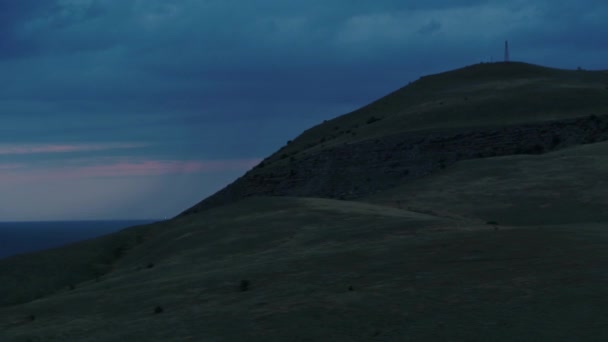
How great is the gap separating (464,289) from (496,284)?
58 centimetres

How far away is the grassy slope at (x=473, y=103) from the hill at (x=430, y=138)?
0.28 feet

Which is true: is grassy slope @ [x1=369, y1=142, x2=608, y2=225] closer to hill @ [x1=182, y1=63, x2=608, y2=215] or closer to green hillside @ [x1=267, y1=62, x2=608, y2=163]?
hill @ [x1=182, y1=63, x2=608, y2=215]

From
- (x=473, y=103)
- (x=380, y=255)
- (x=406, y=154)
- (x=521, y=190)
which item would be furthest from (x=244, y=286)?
(x=473, y=103)

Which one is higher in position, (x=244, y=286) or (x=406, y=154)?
(x=406, y=154)

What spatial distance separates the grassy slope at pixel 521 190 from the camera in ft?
97.6

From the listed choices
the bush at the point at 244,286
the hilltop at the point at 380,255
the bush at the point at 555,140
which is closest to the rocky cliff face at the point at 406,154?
the bush at the point at 555,140

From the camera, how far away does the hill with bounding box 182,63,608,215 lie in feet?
169

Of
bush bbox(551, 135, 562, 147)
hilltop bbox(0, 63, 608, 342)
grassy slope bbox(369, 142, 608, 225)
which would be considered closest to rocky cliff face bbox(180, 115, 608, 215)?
bush bbox(551, 135, 562, 147)

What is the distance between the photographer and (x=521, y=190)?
1363 inches

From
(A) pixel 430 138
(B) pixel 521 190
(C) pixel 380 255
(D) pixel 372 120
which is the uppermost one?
(D) pixel 372 120

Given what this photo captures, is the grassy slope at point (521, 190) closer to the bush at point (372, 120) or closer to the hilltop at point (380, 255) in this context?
the hilltop at point (380, 255)

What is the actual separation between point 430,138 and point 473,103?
892 centimetres

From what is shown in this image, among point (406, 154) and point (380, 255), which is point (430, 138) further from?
point (380, 255)

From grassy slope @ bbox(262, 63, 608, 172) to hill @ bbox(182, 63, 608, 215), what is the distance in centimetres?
8
